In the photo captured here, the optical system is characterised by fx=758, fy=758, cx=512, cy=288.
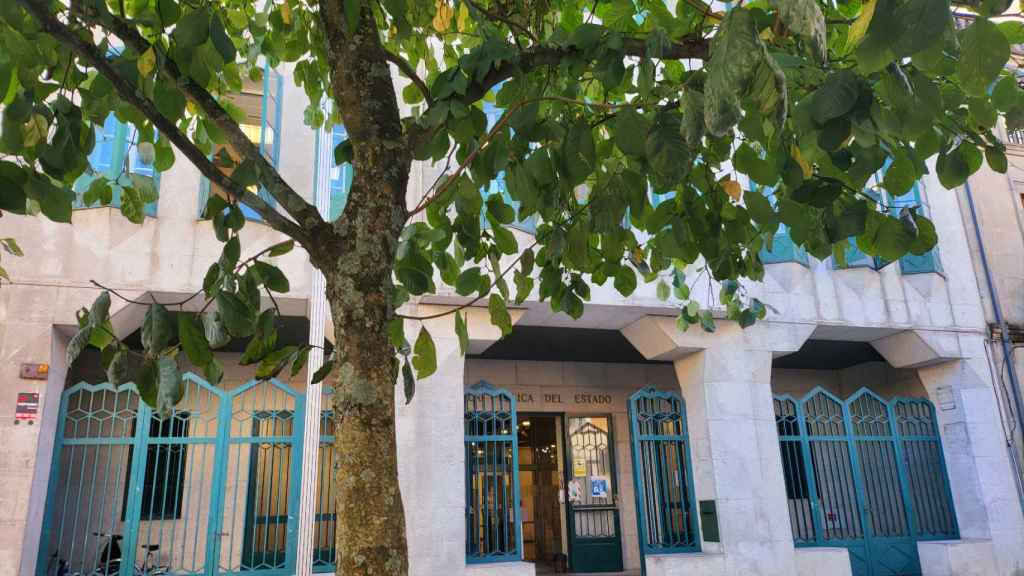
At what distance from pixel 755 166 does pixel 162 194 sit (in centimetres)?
696

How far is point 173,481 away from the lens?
9602 mm

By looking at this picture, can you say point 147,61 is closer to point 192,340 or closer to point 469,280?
point 192,340

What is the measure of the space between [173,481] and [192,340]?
8.45 m

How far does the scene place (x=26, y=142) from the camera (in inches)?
96.0

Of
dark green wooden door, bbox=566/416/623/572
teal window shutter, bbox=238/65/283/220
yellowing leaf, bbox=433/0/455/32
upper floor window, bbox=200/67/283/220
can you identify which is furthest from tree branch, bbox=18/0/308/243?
dark green wooden door, bbox=566/416/623/572

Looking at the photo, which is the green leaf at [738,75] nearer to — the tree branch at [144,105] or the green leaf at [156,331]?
the green leaf at [156,331]

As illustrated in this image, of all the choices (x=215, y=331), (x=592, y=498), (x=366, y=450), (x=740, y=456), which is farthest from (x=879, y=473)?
(x=215, y=331)

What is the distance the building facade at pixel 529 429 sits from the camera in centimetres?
727

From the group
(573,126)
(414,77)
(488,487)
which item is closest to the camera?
(573,126)

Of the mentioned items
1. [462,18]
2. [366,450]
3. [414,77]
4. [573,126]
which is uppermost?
[462,18]

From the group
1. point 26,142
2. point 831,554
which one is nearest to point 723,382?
point 831,554

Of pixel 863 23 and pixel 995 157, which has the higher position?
pixel 995 157

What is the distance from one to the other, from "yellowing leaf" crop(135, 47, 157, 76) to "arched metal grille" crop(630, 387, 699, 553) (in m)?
7.68

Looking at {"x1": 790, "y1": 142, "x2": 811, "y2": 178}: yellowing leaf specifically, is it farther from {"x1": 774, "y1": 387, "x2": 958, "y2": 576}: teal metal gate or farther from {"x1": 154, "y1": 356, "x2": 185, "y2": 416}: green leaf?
{"x1": 774, "y1": 387, "x2": 958, "y2": 576}: teal metal gate
